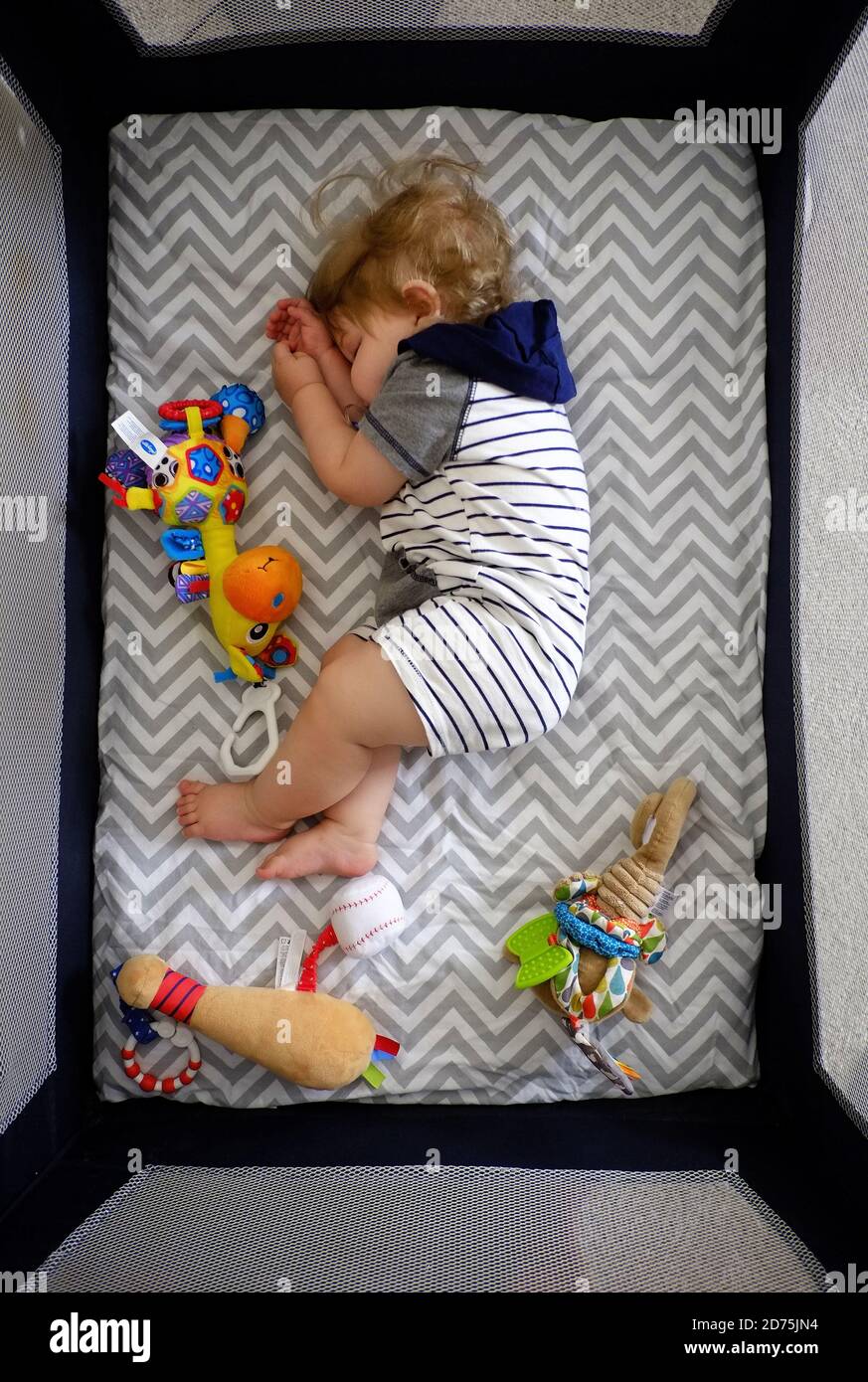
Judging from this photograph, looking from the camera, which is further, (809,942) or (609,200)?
(609,200)

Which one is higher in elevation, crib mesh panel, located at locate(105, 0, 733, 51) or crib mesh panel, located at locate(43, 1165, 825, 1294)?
crib mesh panel, located at locate(105, 0, 733, 51)

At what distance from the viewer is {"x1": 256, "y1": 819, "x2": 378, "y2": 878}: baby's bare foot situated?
1.24 m

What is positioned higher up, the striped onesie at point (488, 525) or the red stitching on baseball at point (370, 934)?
the striped onesie at point (488, 525)

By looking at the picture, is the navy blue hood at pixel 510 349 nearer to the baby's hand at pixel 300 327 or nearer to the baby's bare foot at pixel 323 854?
the baby's hand at pixel 300 327

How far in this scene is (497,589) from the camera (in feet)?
3.75

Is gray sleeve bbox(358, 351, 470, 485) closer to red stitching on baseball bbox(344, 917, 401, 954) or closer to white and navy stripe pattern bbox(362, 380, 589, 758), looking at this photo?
white and navy stripe pattern bbox(362, 380, 589, 758)

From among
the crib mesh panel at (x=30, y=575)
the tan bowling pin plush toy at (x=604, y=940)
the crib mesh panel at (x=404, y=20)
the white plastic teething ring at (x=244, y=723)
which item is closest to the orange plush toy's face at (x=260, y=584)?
the white plastic teething ring at (x=244, y=723)

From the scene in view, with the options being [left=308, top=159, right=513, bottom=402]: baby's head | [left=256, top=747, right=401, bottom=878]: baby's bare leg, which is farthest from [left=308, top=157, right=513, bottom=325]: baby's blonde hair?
[left=256, top=747, right=401, bottom=878]: baby's bare leg

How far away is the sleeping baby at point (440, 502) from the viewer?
114 cm

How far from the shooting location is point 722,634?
4.26 feet

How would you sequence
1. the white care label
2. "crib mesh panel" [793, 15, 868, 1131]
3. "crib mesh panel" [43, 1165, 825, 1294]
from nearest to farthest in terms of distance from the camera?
1. "crib mesh panel" [43, 1165, 825, 1294]
2. "crib mesh panel" [793, 15, 868, 1131]
3. the white care label

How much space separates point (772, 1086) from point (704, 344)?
935 mm
